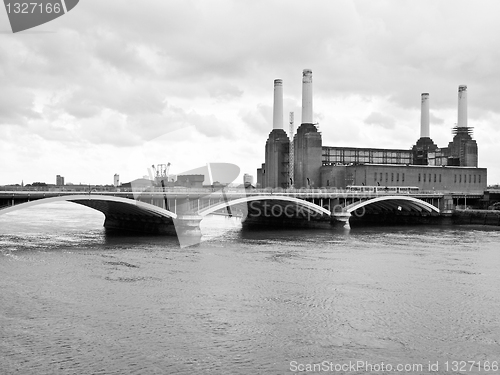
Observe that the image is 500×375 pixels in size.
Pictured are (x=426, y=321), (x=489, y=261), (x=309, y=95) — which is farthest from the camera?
(x=309, y=95)

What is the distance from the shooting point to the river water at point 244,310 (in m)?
19.0

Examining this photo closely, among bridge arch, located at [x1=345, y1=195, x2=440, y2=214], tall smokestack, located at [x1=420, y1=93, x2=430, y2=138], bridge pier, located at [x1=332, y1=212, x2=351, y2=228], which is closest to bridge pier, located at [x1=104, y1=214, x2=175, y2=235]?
bridge pier, located at [x1=332, y1=212, x2=351, y2=228]

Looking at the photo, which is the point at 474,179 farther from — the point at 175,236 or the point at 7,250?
the point at 7,250

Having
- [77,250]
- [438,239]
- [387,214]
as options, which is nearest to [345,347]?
[77,250]

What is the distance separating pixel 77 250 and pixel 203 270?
41.8 ft

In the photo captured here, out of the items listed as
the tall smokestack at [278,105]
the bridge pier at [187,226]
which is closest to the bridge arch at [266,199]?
the bridge pier at [187,226]

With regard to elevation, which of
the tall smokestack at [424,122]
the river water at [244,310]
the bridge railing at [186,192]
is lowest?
the river water at [244,310]

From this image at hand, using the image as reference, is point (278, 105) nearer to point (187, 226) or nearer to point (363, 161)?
point (363, 161)

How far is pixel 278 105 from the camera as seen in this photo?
314 ft

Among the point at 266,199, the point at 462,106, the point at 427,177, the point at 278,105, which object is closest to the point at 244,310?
the point at 266,199

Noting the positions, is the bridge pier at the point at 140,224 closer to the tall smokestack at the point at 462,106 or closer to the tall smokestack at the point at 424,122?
the tall smokestack at the point at 462,106

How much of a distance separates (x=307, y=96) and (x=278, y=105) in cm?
763

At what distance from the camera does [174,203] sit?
5381 cm

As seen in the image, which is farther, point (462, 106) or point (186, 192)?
point (462, 106)
